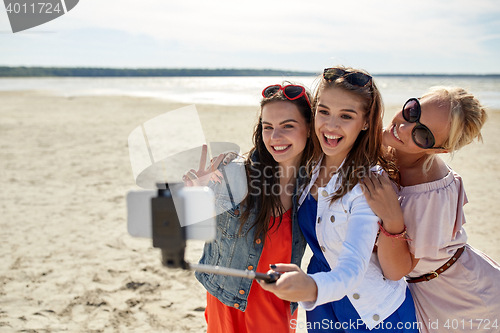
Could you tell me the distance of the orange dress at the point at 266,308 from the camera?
87.4 inches

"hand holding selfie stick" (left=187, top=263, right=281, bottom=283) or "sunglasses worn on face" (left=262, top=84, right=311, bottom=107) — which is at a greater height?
"sunglasses worn on face" (left=262, top=84, right=311, bottom=107)

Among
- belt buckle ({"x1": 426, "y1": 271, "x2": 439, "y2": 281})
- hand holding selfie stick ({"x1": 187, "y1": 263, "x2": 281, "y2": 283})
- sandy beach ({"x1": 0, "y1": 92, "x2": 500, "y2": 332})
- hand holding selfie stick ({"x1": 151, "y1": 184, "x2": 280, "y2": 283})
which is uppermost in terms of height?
hand holding selfie stick ({"x1": 151, "y1": 184, "x2": 280, "y2": 283})

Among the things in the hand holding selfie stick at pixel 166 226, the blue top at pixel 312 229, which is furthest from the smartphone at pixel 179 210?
the blue top at pixel 312 229

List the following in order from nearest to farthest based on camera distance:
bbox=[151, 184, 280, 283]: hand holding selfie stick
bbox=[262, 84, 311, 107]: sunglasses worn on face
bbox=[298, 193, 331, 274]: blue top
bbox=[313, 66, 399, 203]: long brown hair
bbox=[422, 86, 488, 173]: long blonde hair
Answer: bbox=[151, 184, 280, 283]: hand holding selfie stick, bbox=[422, 86, 488, 173]: long blonde hair, bbox=[313, 66, 399, 203]: long brown hair, bbox=[298, 193, 331, 274]: blue top, bbox=[262, 84, 311, 107]: sunglasses worn on face

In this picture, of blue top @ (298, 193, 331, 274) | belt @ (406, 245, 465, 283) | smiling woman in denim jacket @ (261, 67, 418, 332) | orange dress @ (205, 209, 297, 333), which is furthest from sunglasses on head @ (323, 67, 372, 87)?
belt @ (406, 245, 465, 283)

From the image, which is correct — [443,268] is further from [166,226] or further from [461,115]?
[166,226]

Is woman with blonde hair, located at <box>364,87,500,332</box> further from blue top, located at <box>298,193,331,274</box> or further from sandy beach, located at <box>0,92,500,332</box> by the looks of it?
sandy beach, located at <box>0,92,500,332</box>

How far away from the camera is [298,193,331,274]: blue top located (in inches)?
84.7

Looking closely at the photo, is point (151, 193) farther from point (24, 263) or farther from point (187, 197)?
point (24, 263)

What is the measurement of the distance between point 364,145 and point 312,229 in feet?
1.93

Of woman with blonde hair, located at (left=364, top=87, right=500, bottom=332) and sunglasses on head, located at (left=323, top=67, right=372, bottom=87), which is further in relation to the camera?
sunglasses on head, located at (left=323, top=67, right=372, bottom=87)

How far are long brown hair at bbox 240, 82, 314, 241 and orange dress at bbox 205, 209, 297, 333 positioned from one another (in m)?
0.10

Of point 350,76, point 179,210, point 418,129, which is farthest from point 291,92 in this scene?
point 179,210

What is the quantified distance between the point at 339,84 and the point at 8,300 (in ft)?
13.3
